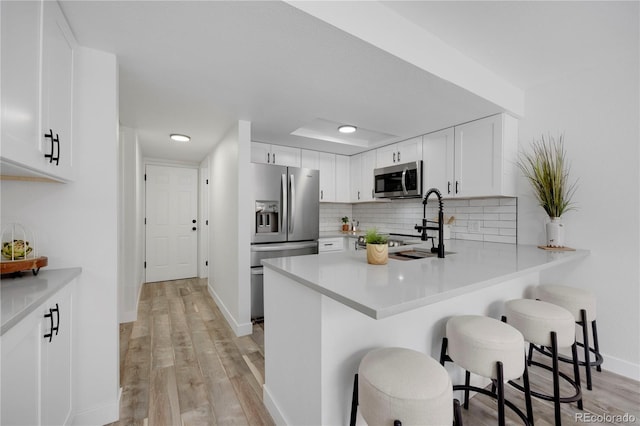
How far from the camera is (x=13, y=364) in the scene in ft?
2.97

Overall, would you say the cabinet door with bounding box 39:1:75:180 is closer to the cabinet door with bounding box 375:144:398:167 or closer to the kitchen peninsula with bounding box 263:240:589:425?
the kitchen peninsula with bounding box 263:240:589:425

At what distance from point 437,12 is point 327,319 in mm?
1823

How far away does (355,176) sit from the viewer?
4406 mm

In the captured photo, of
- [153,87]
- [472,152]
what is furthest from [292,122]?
[472,152]

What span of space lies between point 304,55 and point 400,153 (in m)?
2.32

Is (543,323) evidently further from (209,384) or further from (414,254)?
(209,384)

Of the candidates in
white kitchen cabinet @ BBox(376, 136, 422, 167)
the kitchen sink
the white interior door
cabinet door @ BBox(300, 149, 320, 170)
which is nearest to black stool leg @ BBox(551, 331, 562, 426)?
the kitchen sink

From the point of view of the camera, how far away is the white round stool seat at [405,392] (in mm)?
959

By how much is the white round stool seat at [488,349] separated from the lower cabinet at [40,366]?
1758mm

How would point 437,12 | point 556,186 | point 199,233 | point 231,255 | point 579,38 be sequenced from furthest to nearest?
point 199,233 → point 231,255 → point 556,186 → point 579,38 → point 437,12

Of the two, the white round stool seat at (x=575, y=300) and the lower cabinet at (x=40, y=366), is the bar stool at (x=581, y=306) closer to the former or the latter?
the white round stool seat at (x=575, y=300)

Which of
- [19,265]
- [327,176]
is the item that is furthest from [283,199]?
[19,265]

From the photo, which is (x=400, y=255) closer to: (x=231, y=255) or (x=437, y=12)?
(x=437, y=12)

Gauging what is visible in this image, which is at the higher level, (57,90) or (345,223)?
(57,90)
